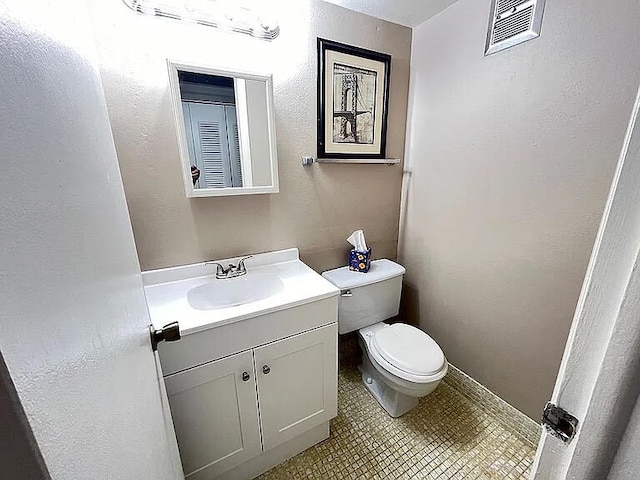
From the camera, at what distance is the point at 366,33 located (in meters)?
1.46

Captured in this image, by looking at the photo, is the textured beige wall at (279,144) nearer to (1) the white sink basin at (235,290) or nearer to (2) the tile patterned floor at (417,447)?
(1) the white sink basin at (235,290)

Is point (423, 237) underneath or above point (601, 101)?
underneath

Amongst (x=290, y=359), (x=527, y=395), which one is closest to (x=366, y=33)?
(x=290, y=359)

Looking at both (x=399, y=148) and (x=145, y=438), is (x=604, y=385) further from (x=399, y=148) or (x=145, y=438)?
(x=399, y=148)

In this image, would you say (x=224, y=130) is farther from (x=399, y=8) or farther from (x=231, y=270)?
(x=399, y=8)

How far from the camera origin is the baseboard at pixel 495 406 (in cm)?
137

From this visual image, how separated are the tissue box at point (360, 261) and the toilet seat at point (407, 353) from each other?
371mm

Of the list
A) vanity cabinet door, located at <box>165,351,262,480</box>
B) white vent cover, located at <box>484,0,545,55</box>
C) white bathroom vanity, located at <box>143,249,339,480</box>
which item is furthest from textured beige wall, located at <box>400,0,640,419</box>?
vanity cabinet door, located at <box>165,351,262,480</box>

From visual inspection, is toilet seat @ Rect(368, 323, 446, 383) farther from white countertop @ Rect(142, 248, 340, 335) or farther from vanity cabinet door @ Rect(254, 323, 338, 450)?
white countertop @ Rect(142, 248, 340, 335)

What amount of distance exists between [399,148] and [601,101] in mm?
922

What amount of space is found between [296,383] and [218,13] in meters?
1.57

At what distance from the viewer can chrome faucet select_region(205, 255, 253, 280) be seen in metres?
1.34

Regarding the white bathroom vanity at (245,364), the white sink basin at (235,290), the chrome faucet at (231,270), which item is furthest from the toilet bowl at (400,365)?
the chrome faucet at (231,270)

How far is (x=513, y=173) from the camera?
1.25m
